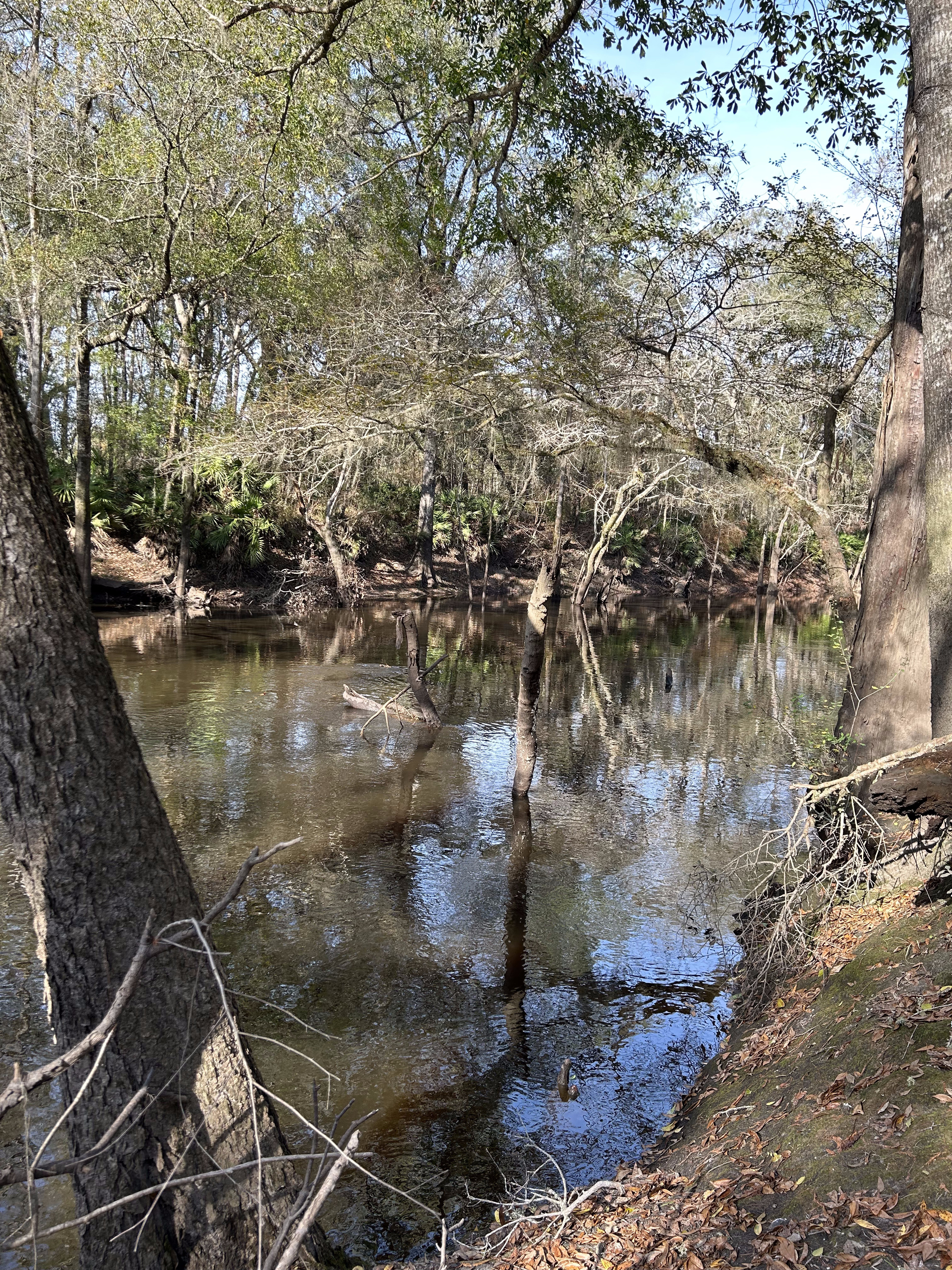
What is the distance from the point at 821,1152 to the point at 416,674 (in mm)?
10455

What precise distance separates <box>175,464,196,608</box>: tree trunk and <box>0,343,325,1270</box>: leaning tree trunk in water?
67.3ft

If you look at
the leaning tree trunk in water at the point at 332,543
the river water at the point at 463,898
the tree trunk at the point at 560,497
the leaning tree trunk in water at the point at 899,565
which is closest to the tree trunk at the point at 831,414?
the leaning tree trunk in water at the point at 899,565

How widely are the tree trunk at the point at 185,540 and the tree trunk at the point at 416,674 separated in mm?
11109

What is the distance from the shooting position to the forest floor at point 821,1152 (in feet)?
9.64

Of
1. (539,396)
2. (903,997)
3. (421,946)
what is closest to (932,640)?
(903,997)

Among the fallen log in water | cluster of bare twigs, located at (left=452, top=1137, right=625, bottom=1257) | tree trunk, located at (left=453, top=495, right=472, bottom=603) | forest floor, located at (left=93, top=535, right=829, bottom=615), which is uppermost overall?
tree trunk, located at (left=453, top=495, right=472, bottom=603)

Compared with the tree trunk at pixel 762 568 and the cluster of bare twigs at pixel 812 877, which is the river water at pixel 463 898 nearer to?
the cluster of bare twigs at pixel 812 877

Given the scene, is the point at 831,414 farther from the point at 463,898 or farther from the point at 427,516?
the point at 427,516

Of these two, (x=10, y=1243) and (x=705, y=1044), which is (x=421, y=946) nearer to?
(x=705, y=1044)

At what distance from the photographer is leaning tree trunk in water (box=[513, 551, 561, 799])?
31.4ft

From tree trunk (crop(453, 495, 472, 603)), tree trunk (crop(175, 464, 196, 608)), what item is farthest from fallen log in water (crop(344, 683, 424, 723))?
tree trunk (crop(453, 495, 472, 603))

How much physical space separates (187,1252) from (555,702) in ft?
47.9

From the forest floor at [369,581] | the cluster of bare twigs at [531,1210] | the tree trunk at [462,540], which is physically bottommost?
the cluster of bare twigs at [531,1210]

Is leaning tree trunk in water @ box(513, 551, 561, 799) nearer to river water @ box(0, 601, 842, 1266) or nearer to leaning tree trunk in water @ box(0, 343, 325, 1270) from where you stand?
river water @ box(0, 601, 842, 1266)
